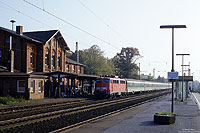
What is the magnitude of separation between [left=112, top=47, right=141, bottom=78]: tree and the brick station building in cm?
4222

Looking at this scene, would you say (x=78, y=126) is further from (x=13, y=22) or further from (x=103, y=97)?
(x=13, y=22)

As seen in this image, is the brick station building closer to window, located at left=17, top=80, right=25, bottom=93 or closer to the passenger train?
window, located at left=17, top=80, right=25, bottom=93

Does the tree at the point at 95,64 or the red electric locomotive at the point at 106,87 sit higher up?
the tree at the point at 95,64

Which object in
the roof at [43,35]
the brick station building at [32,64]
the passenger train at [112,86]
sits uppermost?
the roof at [43,35]

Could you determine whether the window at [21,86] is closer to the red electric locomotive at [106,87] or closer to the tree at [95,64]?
the red electric locomotive at [106,87]

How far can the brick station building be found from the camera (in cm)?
3266

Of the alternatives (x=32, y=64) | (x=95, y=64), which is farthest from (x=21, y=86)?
(x=95, y=64)

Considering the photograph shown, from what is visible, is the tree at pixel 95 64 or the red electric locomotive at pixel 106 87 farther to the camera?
the tree at pixel 95 64

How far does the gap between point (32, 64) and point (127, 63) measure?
5397 cm

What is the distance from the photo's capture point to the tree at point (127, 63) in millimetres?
90750

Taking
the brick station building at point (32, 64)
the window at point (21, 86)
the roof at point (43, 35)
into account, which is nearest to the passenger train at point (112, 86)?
the brick station building at point (32, 64)

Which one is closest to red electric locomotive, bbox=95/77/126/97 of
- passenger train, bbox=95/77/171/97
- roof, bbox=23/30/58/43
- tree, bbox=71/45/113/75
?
passenger train, bbox=95/77/171/97

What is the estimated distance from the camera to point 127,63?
91.6 m

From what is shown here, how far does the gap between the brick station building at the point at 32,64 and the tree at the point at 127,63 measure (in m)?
42.2
